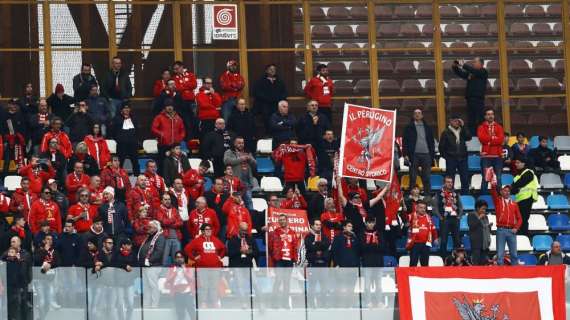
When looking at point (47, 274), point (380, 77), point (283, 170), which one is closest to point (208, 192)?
point (283, 170)

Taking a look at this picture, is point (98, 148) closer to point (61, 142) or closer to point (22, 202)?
point (61, 142)

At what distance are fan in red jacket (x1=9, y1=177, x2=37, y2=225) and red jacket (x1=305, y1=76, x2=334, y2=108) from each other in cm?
653

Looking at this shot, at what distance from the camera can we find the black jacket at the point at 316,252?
32.3m

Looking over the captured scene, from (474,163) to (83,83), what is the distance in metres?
7.39

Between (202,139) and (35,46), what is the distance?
4106 mm

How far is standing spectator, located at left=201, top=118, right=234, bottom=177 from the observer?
35.4 metres

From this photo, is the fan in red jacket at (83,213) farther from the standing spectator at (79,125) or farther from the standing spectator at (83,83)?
the standing spectator at (83,83)

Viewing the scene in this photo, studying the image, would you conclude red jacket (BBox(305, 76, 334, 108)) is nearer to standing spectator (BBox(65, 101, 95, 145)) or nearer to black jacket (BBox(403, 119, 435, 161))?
black jacket (BBox(403, 119, 435, 161))

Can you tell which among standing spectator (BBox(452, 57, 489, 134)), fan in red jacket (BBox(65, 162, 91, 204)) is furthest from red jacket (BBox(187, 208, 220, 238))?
standing spectator (BBox(452, 57, 489, 134))

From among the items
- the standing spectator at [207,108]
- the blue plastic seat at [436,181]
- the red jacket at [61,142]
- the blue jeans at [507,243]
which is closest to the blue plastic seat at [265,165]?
the standing spectator at [207,108]

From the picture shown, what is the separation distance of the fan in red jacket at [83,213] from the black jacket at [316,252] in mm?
3422

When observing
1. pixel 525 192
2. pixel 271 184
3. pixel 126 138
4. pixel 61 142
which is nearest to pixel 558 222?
pixel 525 192

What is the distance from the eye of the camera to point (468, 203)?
36.4m

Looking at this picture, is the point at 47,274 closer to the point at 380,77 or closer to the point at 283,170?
the point at 283,170
